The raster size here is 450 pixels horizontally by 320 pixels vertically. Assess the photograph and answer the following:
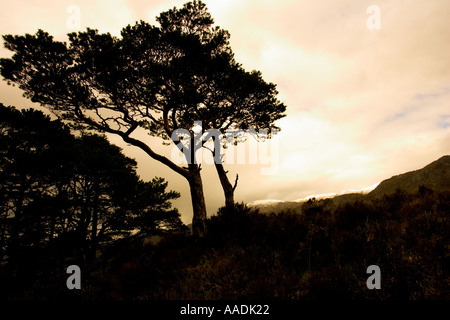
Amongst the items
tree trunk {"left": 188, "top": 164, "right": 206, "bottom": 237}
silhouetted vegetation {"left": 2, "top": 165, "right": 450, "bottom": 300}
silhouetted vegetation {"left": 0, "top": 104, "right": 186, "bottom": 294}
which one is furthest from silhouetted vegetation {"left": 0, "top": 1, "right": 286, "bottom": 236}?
silhouetted vegetation {"left": 0, "top": 104, "right": 186, "bottom": 294}

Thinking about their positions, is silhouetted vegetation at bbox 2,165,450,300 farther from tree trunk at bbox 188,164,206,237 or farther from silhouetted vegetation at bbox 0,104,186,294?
silhouetted vegetation at bbox 0,104,186,294

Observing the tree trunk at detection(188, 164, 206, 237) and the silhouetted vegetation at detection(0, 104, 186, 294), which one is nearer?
the tree trunk at detection(188, 164, 206, 237)

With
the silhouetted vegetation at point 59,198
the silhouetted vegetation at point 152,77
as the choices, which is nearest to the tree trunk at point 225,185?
the silhouetted vegetation at point 152,77

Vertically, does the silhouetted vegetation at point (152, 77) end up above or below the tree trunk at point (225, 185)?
above

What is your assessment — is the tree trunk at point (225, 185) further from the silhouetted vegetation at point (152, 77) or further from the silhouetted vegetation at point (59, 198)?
the silhouetted vegetation at point (59, 198)

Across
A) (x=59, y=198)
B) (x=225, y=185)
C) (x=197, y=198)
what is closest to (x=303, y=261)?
(x=197, y=198)

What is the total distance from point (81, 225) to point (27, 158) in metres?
5.19

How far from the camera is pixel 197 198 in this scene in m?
8.95

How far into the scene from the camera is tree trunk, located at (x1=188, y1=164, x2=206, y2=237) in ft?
27.1

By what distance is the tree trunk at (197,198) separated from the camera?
8250 millimetres

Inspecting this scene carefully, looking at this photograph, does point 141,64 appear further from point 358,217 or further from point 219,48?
point 358,217

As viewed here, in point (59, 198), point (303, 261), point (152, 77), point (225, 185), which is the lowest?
point (303, 261)

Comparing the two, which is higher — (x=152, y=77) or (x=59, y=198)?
(x=152, y=77)

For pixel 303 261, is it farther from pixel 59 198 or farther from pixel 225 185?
pixel 59 198
